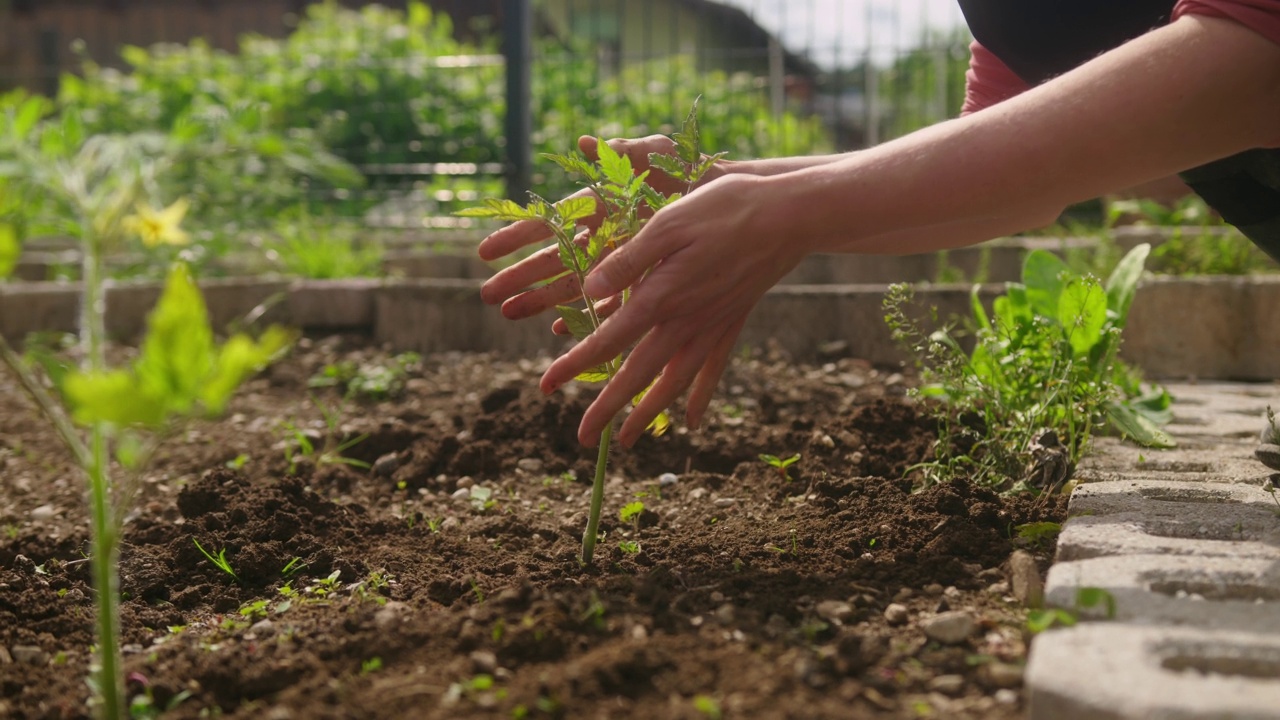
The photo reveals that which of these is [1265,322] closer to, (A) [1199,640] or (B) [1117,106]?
(B) [1117,106]

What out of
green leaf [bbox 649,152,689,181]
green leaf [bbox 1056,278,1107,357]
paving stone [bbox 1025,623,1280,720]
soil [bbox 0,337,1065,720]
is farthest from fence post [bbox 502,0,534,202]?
paving stone [bbox 1025,623,1280,720]

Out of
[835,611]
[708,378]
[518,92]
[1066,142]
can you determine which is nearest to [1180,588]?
[835,611]

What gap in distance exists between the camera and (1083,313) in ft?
7.31

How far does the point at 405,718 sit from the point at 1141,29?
194 centimetres

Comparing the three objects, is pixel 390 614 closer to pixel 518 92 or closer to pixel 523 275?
pixel 523 275

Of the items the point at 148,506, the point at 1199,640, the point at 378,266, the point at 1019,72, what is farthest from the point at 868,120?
the point at 1199,640

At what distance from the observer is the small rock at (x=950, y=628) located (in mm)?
1433

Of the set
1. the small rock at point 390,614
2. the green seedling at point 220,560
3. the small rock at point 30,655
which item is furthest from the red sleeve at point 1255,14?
the small rock at point 30,655

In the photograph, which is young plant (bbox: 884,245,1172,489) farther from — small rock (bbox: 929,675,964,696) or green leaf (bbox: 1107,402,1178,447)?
small rock (bbox: 929,675,964,696)

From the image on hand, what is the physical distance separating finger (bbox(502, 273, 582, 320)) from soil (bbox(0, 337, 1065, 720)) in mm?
423

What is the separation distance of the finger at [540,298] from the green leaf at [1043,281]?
1133 millimetres

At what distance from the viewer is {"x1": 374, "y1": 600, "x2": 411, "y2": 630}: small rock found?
1.52 meters

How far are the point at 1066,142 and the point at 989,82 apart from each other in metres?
1.04

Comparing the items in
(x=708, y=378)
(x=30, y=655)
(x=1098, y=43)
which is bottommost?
(x=30, y=655)
